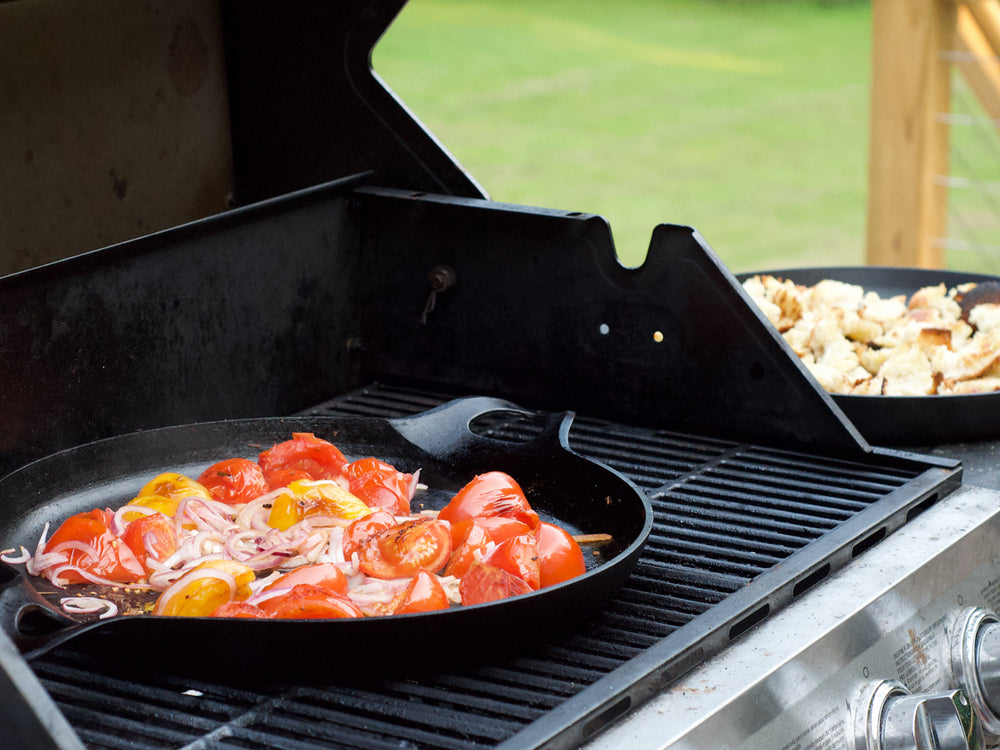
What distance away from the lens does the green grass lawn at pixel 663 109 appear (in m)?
8.18

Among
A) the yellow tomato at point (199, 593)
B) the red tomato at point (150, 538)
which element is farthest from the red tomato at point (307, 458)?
the yellow tomato at point (199, 593)

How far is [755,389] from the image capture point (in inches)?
74.0

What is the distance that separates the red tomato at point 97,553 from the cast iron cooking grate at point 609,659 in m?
0.13

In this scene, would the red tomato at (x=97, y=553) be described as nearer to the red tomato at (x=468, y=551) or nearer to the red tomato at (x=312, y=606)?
the red tomato at (x=312, y=606)

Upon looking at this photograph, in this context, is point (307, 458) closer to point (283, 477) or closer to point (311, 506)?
point (283, 477)

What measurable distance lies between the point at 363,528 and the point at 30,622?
382mm

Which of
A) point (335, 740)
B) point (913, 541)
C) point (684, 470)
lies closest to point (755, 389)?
point (684, 470)

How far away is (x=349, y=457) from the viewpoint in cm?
183

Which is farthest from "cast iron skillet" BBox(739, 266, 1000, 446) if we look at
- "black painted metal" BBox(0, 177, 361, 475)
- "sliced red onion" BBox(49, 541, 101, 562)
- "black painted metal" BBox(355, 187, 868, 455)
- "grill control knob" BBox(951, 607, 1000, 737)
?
"sliced red onion" BBox(49, 541, 101, 562)

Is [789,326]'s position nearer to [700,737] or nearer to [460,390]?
[460,390]

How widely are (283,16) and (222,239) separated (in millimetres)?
450

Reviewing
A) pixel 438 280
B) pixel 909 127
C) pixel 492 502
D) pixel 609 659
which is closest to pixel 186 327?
pixel 438 280

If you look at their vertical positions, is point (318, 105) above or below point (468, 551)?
above

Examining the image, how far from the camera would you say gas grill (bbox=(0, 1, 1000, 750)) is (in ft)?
3.98
